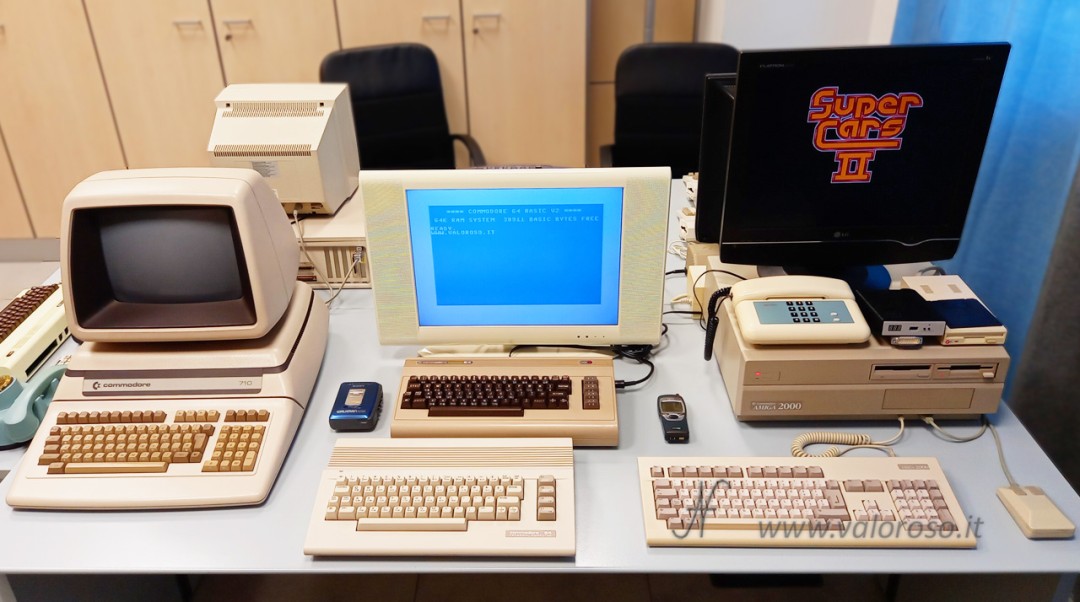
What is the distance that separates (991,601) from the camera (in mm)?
1206

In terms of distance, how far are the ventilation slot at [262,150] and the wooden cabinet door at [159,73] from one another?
144cm

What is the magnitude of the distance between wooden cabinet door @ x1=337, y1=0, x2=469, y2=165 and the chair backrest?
150 mm

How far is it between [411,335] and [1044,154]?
4.92 feet

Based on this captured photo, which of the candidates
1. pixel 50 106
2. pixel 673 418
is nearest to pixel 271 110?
pixel 673 418

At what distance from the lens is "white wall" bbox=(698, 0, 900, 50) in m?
A: 2.74

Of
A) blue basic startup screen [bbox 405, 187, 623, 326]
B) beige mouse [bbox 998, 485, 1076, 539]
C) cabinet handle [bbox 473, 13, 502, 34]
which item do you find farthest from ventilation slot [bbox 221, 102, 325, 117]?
beige mouse [bbox 998, 485, 1076, 539]

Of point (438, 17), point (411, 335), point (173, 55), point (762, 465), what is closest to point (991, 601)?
point (762, 465)

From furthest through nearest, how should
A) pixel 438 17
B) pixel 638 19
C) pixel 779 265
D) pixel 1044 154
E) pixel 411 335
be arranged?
pixel 638 19 → pixel 438 17 → pixel 1044 154 → pixel 779 265 → pixel 411 335

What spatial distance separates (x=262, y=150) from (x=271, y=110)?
12 centimetres

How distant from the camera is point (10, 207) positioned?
3.29 meters

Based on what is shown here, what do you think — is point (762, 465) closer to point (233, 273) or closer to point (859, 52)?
point (859, 52)

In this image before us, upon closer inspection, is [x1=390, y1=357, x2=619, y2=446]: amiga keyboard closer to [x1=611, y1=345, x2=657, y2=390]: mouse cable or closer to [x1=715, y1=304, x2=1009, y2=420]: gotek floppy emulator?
[x1=611, y1=345, x2=657, y2=390]: mouse cable

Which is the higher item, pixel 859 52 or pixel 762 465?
pixel 859 52

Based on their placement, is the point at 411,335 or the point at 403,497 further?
the point at 411,335
